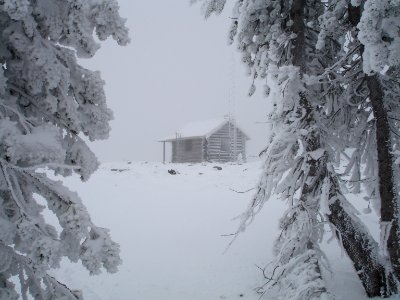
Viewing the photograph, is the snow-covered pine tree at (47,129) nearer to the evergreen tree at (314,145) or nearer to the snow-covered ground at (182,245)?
the snow-covered ground at (182,245)

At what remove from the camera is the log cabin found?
31469 millimetres

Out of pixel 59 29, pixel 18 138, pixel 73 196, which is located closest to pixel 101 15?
pixel 59 29

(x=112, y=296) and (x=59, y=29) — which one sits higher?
(x=59, y=29)

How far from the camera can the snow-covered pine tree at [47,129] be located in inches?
93.4

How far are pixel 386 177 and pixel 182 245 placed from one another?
15.2 ft

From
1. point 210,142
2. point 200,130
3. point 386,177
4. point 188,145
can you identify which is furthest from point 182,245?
point 188,145

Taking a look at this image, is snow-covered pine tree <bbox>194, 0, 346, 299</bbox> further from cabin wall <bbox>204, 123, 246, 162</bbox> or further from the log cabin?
cabin wall <bbox>204, 123, 246, 162</bbox>

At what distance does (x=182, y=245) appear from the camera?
7.45m

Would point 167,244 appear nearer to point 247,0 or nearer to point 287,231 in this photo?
point 287,231

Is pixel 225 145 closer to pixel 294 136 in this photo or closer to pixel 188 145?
pixel 188 145

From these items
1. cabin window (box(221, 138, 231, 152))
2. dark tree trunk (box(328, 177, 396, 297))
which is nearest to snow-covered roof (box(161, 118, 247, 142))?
cabin window (box(221, 138, 231, 152))

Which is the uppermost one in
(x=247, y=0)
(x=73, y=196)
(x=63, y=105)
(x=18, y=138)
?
(x=247, y=0)

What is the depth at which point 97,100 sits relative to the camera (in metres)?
3.43

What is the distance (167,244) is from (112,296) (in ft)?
8.01
